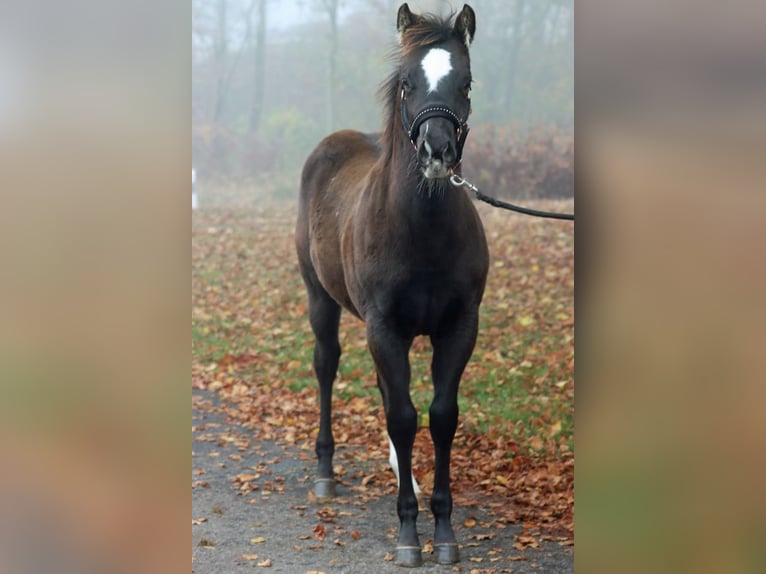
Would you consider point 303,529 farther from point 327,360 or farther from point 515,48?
point 515,48

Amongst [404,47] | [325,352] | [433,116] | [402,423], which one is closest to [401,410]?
[402,423]

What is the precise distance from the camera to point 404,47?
488cm

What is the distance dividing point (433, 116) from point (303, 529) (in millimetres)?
2793

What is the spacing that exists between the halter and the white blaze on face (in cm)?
14

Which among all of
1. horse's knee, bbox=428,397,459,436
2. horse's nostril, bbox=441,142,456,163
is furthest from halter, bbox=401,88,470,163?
horse's knee, bbox=428,397,459,436

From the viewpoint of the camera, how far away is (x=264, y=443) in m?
7.93

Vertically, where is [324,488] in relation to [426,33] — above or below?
below

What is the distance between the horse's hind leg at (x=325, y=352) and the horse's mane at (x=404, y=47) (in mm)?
1996

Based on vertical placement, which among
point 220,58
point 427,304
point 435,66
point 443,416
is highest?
point 220,58

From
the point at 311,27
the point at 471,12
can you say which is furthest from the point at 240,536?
the point at 311,27

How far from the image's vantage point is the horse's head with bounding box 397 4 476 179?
14.4ft

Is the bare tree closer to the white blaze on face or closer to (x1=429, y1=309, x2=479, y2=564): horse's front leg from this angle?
(x1=429, y1=309, x2=479, y2=564): horse's front leg

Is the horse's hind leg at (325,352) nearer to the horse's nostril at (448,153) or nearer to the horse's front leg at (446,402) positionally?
the horse's front leg at (446,402)
